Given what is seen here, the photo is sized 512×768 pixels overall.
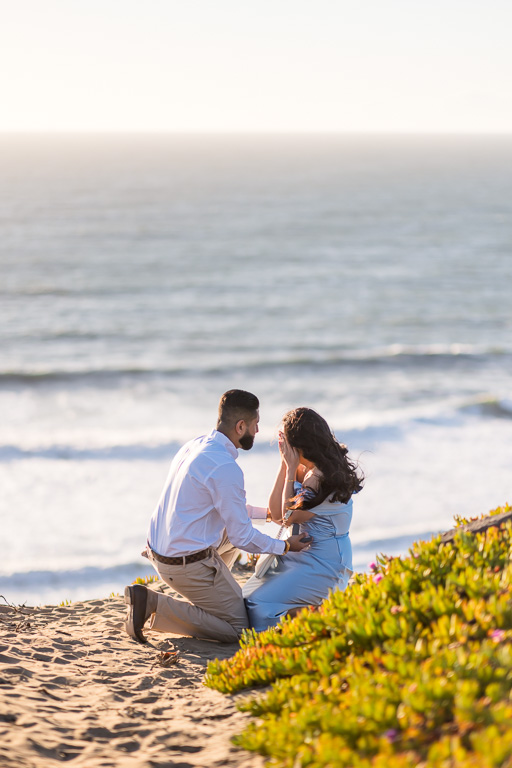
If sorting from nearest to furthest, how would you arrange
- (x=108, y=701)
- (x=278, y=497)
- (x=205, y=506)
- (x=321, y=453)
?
1. (x=108, y=701)
2. (x=205, y=506)
3. (x=321, y=453)
4. (x=278, y=497)

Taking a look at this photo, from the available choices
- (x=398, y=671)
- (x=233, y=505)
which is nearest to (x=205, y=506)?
(x=233, y=505)

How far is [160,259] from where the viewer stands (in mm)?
49938

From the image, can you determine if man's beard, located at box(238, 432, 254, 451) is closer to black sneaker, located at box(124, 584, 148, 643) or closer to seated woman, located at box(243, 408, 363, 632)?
seated woman, located at box(243, 408, 363, 632)

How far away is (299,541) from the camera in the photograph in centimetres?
557

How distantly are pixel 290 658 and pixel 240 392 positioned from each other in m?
2.13

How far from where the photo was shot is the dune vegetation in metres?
2.81

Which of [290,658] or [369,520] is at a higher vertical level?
[290,658]

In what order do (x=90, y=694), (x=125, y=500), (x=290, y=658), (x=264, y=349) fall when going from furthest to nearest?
(x=264, y=349)
(x=125, y=500)
(x=90, y=694)
(x=290, y=658)

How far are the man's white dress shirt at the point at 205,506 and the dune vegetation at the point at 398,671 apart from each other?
886 millimetres

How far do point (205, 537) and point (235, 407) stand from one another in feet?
3.35

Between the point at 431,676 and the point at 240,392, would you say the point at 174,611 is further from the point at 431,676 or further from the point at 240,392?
the point at 431,676

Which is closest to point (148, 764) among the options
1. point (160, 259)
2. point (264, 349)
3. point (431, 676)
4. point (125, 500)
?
A: point (431, 676)

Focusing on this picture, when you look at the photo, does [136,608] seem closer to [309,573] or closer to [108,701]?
[108,701]

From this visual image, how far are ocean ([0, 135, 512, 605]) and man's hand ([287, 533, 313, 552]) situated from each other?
21.1ft
